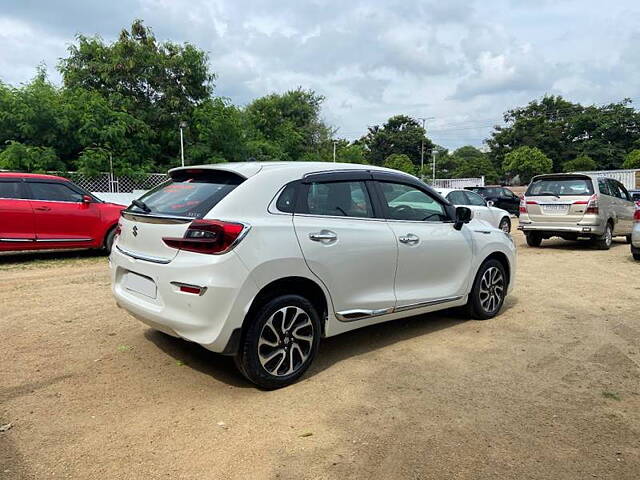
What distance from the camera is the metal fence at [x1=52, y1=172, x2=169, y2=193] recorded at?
1571 centimetres

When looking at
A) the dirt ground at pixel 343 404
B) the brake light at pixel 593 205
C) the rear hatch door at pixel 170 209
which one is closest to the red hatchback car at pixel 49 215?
the dirt ground at pixel 343 404

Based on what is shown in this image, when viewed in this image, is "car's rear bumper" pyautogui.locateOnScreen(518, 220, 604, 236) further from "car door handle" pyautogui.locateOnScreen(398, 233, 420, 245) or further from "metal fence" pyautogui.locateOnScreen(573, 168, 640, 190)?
"metal fence" pyautogui.locateOnScreen(573, 168, 640, 190)

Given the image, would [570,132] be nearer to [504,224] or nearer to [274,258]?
[504,224]

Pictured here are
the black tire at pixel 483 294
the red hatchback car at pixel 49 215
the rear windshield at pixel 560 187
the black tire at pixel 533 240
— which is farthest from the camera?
the black tire at pixel 533 240

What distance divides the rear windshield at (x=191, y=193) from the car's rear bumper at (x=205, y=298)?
1.26 feet

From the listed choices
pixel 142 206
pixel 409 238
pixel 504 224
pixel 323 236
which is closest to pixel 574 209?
pixel 504 224

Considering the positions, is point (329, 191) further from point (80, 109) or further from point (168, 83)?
point (168, 83)

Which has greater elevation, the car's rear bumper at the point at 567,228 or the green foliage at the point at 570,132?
the green foliage at the point at 570,132

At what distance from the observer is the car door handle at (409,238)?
14.5 feet

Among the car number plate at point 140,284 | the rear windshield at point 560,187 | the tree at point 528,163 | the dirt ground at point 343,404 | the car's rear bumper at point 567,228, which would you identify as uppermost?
the tree at point 528,163

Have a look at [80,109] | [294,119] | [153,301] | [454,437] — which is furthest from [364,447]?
[294,119]

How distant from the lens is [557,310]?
5.99 metres

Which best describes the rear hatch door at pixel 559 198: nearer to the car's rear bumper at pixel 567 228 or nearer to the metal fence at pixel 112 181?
the car's rear bumper at pixel 567 228

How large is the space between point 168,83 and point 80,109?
5729 millimetres
